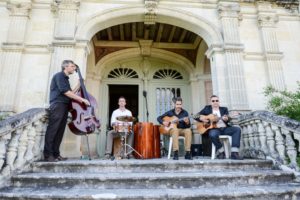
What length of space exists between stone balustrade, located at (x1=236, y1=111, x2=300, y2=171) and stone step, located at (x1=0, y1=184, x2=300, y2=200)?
882 mm

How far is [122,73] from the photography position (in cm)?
839

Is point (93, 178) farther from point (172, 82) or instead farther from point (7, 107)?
point (172, 82)

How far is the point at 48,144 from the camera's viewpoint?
359cm

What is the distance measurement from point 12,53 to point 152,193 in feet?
15.3

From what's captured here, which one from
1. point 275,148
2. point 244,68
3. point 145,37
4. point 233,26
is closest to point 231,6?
point 233,26

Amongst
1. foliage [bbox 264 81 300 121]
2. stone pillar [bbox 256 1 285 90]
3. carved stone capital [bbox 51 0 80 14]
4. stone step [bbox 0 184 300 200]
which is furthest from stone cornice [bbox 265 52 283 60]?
carved stone capital [bbox 51 0 80 14]

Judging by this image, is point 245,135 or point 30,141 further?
point 245,135

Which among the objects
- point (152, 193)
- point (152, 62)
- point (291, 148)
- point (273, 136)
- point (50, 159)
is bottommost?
point (152, 193)

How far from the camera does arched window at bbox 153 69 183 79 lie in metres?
8.54

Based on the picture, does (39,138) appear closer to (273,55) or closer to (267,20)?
(273,55)

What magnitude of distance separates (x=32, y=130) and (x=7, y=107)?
1.83 m

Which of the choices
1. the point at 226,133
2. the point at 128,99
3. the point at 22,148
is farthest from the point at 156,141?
the point at 128,99

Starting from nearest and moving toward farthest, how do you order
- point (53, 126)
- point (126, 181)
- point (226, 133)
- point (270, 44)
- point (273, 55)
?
1. point (126, 181)
2. point (53, 126)
3. point (226, 133)
4. point (273, 55)
5. point (270, 44)

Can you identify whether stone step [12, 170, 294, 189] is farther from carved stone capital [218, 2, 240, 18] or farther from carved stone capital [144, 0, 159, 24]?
carved stone capital [218, 2, 240, 18]
